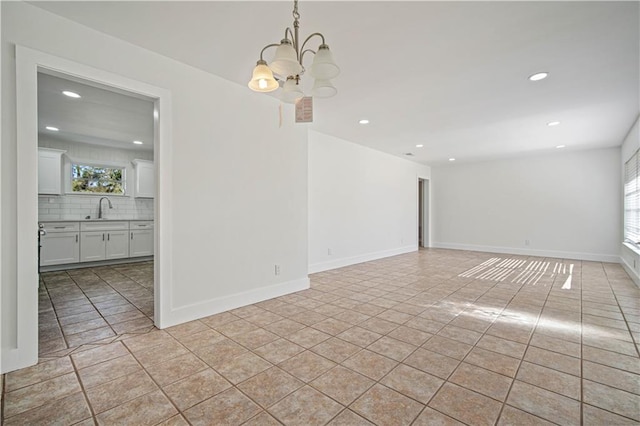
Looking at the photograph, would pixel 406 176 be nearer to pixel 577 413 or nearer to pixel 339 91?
pixel 339 91

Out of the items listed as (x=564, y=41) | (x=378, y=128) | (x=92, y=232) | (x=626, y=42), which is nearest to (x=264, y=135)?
(x=378, y=128)

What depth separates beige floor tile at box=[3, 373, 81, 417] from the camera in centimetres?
165

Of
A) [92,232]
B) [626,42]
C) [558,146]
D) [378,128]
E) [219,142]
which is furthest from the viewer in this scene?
[558,146]

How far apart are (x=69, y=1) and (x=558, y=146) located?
27.5ft

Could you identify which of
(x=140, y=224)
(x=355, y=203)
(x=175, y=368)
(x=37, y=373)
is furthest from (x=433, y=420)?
(x=140, y=224)

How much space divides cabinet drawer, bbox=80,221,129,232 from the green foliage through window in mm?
1046

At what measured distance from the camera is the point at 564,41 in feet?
8.12

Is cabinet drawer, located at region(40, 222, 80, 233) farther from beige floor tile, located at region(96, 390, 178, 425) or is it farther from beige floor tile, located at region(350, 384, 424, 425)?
beige floor tile, located at region(350, 384, 424, 425)

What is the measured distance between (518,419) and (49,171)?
7621 mm

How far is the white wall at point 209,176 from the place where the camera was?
2.04m

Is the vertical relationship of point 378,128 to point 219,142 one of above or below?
→ above

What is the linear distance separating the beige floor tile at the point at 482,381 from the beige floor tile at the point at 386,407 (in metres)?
0.43

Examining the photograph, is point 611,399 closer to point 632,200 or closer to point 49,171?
point 632,200

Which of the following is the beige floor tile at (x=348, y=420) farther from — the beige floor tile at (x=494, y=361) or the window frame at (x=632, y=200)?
the window frame at (x=632, y=200)
